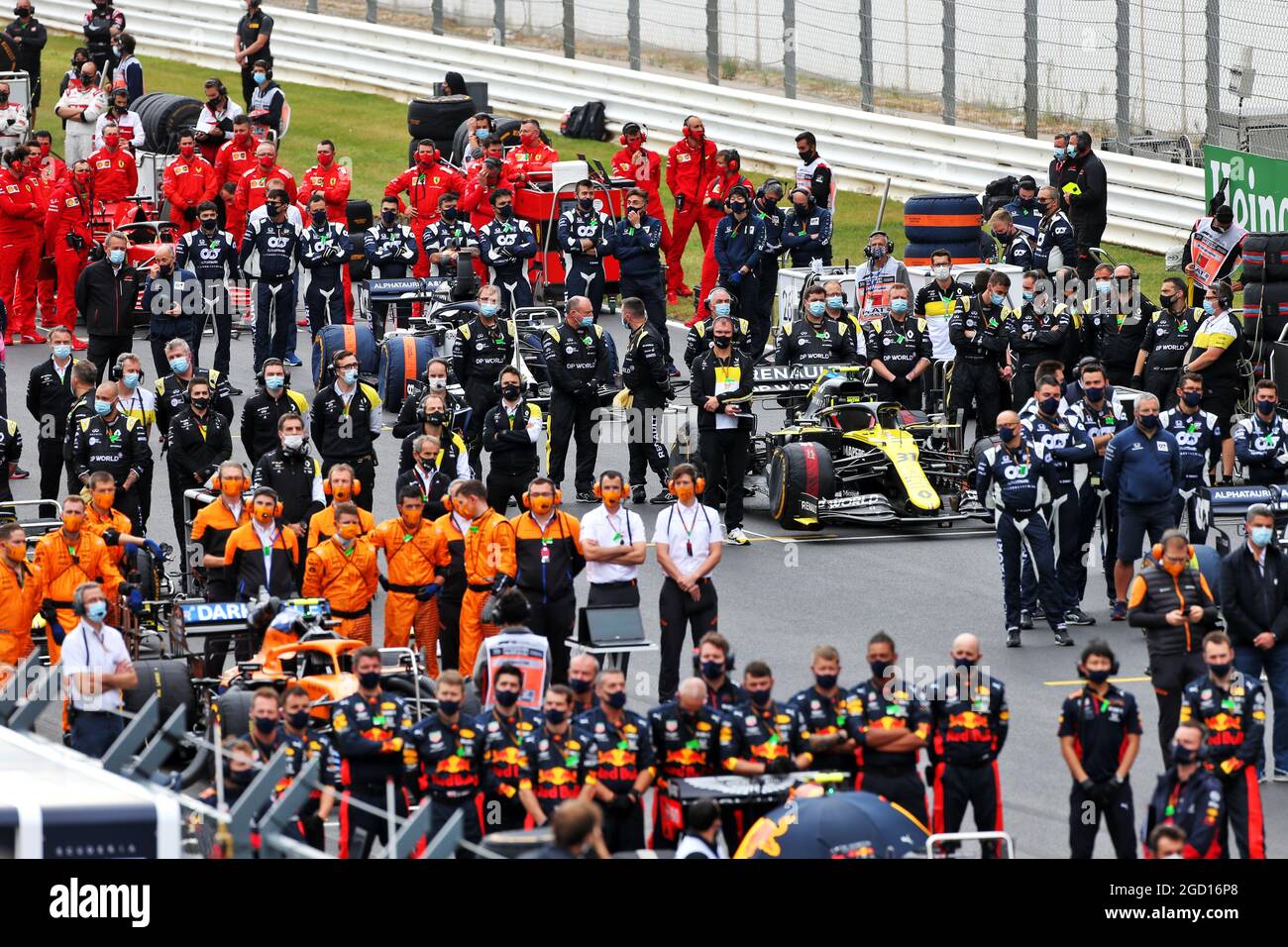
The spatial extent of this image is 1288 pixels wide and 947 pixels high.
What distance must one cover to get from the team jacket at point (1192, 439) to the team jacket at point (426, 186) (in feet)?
41.0

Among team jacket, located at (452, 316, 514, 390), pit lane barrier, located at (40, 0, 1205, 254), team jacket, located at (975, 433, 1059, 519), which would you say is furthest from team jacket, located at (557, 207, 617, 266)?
team jacket, located at (975, 433, 1059, 519)

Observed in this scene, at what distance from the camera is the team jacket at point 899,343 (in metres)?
24.3

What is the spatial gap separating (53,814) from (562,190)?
19317 millimetres

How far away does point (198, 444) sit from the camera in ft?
69.1

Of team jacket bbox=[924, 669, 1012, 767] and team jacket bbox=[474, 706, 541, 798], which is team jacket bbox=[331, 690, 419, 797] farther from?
team jacket bbox=[924, 669, 1012, 767]

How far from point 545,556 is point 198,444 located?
14.8 ft

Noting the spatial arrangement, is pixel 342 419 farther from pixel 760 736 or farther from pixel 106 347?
pixel 760 736

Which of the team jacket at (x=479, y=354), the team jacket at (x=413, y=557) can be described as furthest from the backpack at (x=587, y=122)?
the team jacket at (x=413, y=557)

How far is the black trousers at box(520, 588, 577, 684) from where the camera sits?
17.9m

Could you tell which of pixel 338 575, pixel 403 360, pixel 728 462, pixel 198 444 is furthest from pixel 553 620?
pixel 403 360

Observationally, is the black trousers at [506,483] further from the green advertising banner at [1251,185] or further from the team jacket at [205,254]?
the green advertising banner at [1251,185]

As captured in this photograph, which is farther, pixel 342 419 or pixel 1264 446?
pixel 342 419
